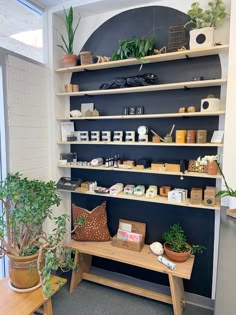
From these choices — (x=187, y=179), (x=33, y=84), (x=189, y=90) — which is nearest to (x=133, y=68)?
(x=189, y=90)

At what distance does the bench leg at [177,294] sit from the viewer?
1899 mm

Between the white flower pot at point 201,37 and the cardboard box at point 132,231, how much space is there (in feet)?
5.57

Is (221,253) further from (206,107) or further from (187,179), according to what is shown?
(206,107)

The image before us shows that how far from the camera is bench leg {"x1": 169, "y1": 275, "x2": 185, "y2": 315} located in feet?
6.23

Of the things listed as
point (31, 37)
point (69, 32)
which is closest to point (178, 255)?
point (69, 32)

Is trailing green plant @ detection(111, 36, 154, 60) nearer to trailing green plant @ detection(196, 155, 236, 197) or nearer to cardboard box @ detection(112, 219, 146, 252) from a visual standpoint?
trailing green plant @ detection(196, 155, 236, 197)

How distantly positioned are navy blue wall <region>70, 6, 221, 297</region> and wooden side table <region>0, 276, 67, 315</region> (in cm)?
99

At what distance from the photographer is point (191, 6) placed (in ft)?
6.24

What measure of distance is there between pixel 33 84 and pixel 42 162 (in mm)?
795

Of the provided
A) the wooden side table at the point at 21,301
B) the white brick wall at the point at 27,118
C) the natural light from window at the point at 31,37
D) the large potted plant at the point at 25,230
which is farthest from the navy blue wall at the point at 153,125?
the wooden side table at the point at 21,301

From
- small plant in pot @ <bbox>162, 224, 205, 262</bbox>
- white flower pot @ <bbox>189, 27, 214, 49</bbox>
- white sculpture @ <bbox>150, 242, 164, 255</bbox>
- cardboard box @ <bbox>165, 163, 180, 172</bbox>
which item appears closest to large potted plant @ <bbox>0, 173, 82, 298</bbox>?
white sculpture @ <bbox>150, 242, 164, 255</bbox>

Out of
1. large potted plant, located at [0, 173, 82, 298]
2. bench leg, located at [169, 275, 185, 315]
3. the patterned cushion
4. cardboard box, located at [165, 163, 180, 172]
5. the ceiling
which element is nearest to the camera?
large potted plant, located at [0, 173, 82, 298]

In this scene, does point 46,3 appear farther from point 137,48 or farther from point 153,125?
point 153,125

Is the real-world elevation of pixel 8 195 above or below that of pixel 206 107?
below
